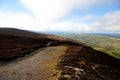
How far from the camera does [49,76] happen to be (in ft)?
80.8

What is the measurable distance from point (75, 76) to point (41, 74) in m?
5.79

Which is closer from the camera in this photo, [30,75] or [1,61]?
[30,75]

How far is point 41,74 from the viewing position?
25.6m

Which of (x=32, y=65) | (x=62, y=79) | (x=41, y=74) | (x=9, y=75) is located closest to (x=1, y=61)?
(x=32, y=65)

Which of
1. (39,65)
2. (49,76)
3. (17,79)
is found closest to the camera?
(17,79)

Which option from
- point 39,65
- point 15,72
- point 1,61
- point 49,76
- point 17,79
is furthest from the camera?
point 1,61

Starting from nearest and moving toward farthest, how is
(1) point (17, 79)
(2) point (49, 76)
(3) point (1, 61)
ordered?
(1) point (17, 79) < (2) point (49, 76) < (3) point (1, 61)

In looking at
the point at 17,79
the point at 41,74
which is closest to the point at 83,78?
the point at 41,74

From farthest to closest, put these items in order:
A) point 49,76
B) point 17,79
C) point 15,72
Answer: point 15,72 < point 49,76 < point 17,79

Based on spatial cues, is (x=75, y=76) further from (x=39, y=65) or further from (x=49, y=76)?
(x=39, y=65)

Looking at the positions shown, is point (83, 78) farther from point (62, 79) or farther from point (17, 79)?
point (17, 79)

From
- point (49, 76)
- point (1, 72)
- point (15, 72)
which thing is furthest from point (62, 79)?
point (1, 72)

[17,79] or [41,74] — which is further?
[41,74]

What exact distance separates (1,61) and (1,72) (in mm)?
10182
